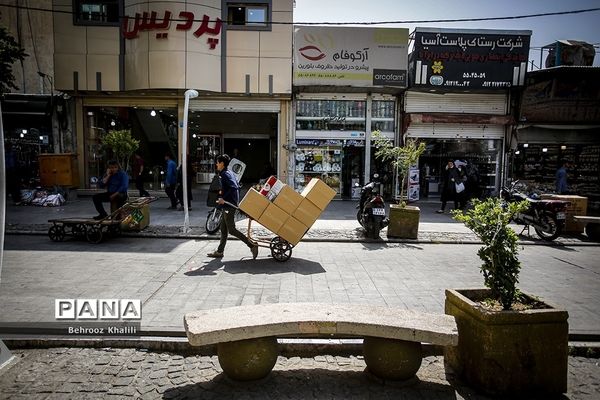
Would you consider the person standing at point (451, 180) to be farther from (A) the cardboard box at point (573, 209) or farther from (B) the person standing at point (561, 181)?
(B) the person standing at point (561, 181)

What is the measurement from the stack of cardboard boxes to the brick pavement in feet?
11.0

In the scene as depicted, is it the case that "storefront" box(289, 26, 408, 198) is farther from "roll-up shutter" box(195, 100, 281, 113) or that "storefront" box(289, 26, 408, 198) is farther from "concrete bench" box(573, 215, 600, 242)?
"concrete bench" box(573, 215, 600, 242)

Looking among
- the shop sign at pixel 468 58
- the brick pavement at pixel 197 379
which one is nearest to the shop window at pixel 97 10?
the shop sign at pixel 468 58

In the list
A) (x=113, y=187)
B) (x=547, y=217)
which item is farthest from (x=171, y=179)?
(x=547, y=217)

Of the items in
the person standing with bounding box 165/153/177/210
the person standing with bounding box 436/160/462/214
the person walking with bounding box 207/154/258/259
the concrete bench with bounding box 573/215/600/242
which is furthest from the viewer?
the person standing with bounding box 436/160/462/214

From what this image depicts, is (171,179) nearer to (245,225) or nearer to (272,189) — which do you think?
(245,225)

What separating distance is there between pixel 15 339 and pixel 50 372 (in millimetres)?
818

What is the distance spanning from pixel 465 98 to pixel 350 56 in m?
5.59

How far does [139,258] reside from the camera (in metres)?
7.53

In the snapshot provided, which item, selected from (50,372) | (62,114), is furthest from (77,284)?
(62,114)

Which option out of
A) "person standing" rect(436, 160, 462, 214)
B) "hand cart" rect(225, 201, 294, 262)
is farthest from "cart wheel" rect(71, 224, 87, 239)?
"person standing" rect(436, 160, 462, 214)

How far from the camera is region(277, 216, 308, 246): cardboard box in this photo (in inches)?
287

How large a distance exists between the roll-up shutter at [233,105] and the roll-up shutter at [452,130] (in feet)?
20.8

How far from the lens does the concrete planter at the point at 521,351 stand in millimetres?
3326
